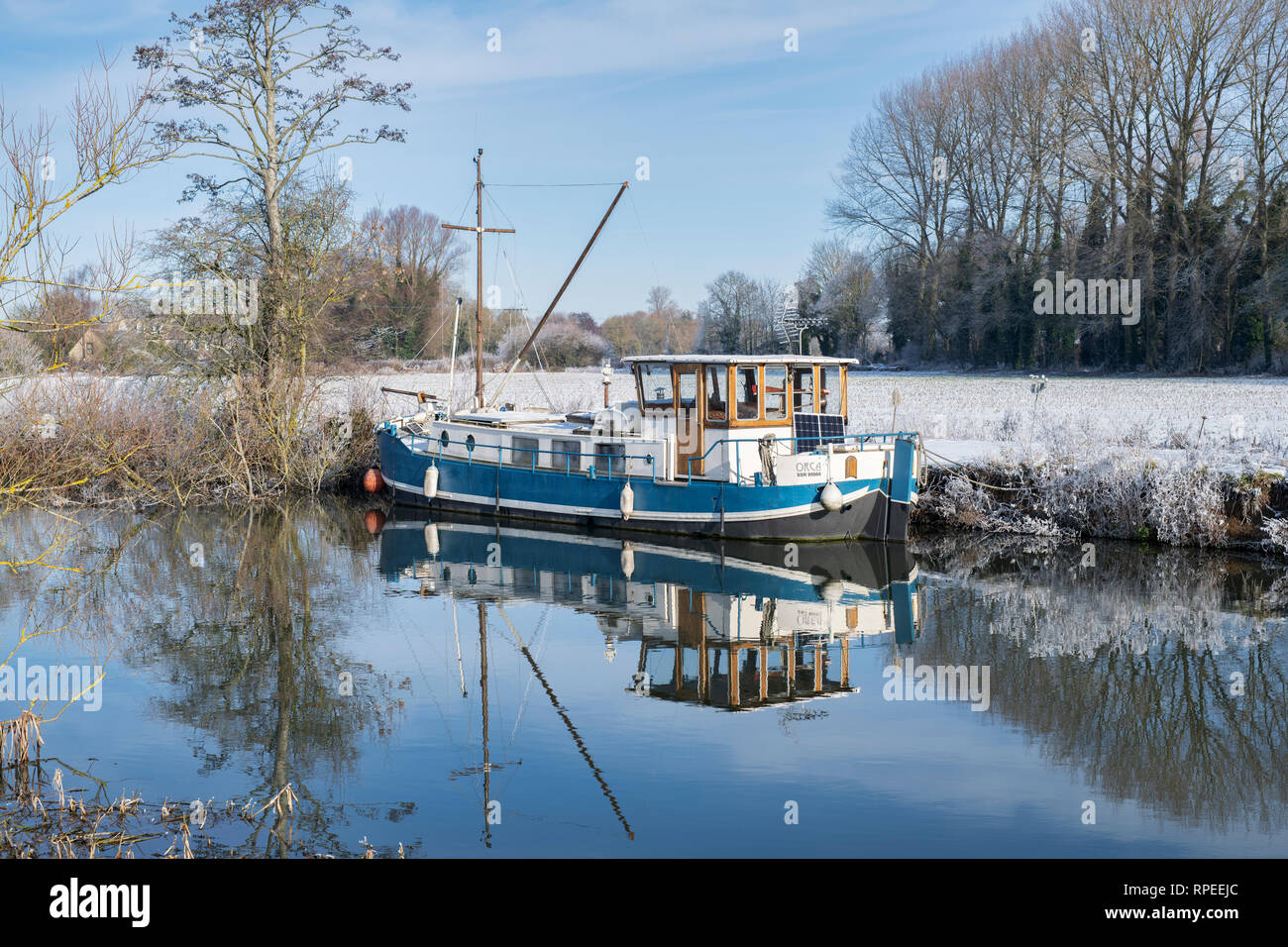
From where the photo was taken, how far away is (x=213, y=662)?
12266 mm

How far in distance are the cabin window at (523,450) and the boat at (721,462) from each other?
26 millimetres

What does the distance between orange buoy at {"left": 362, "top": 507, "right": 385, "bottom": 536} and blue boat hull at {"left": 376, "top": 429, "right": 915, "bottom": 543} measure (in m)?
1.72

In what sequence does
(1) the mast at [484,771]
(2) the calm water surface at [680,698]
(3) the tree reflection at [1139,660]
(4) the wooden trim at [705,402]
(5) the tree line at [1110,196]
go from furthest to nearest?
(5) the tree line at [1110,196]
(4) the wooden trim at [705,402]
(3) the tree reflection at [1139,660]
(2) the calm water surface at [680,698]
(1) the mast at [484,771]

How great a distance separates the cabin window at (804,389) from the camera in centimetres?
2053

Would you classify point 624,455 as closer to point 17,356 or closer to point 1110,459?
point 1110,459

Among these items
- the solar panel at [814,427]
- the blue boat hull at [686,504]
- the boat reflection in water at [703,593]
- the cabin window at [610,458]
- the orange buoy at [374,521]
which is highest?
the solar panel at [814,427]

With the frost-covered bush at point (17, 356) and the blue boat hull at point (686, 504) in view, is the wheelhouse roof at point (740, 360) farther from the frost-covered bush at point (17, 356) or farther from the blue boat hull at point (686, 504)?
the frost-covered bush at point (17, 356)

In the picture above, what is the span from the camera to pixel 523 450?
2288cm

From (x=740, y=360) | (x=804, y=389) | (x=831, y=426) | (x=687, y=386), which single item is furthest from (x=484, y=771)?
(x=804, y=389)

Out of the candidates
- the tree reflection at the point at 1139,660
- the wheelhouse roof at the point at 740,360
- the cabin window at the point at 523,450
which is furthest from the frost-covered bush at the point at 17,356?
the cabin window at the point at 523,450

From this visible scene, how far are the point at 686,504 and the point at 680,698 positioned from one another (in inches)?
369

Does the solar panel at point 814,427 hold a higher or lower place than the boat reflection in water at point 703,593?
higher

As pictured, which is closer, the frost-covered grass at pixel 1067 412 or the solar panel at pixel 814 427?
Result: the solar panel at pixel 814 427
